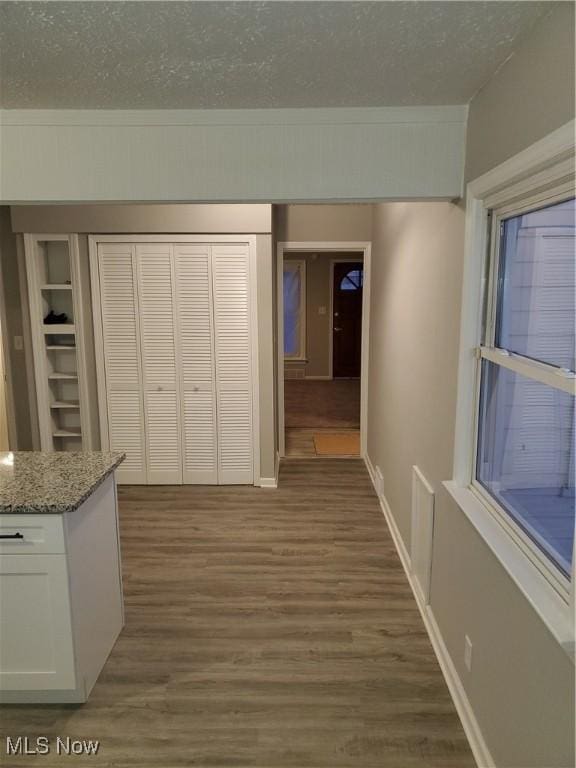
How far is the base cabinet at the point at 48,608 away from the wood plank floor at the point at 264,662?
0.11 metres

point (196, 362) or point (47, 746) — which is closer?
point (47, 746)

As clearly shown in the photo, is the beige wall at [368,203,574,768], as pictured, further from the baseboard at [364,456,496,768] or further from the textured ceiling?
the textured ceiling

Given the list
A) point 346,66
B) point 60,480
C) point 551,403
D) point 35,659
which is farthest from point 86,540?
point 346,66

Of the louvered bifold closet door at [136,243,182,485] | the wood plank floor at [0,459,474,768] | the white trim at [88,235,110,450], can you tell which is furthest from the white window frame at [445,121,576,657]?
the white trim at [88,235,110,450]

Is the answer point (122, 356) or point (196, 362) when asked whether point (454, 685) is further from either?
point (122, 356)

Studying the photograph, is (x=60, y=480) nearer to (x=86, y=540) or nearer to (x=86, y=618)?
(x=86, y=540)

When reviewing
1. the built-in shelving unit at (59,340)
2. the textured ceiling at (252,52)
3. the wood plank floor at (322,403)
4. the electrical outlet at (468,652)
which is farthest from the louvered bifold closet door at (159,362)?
the electrical outlet at (468,652)

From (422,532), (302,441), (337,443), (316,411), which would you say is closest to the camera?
(422,532)

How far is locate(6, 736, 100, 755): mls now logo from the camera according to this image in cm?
193

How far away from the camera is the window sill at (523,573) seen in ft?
4.25

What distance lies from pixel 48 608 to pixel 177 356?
8.28ft

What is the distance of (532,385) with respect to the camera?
1757 millimetres

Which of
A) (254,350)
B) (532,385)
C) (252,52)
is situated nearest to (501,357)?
(532,385)

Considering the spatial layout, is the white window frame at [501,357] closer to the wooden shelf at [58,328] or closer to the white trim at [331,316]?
the wooden shelf at [58,328]
